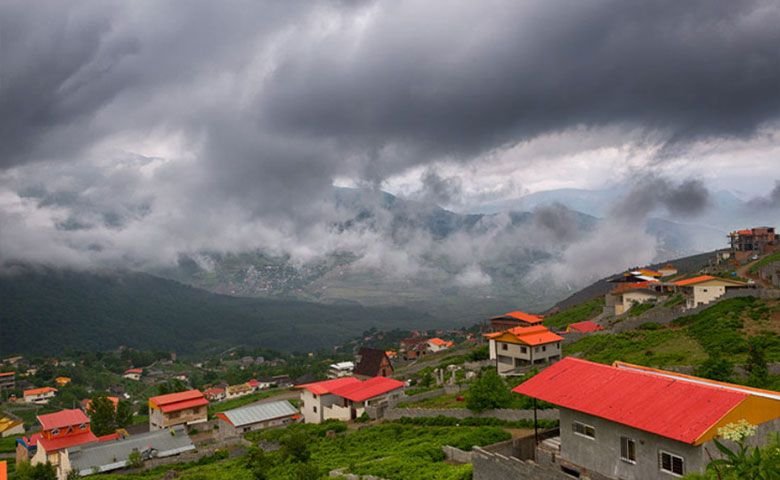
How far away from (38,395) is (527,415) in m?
127

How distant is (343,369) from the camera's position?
378 feet

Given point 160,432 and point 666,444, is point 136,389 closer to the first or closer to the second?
point 160,432

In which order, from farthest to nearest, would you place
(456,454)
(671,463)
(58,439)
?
1. (58,439)
2. (456,454)
3. (671,463)

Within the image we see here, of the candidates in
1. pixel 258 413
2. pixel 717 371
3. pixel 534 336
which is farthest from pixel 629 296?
pixel 258 413

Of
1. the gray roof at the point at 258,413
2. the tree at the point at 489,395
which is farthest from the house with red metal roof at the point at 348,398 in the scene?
the tree at the point at 489,395

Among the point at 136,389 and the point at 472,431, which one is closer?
the point at 472,431

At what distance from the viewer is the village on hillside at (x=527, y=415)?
16672 millimetres

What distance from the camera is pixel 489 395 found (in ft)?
114

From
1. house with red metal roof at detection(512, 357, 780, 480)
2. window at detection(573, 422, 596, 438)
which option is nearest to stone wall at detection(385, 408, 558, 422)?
house with red metal roof at detection(512, 357, 780, 480)

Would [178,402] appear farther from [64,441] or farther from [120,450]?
[120,450]

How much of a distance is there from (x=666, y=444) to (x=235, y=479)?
1056 inches

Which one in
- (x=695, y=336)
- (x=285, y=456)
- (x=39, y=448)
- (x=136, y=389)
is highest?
(x=695, y=336)

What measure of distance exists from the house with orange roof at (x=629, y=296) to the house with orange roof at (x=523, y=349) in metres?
28.6

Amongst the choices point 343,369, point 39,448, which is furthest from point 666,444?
point 343,369
